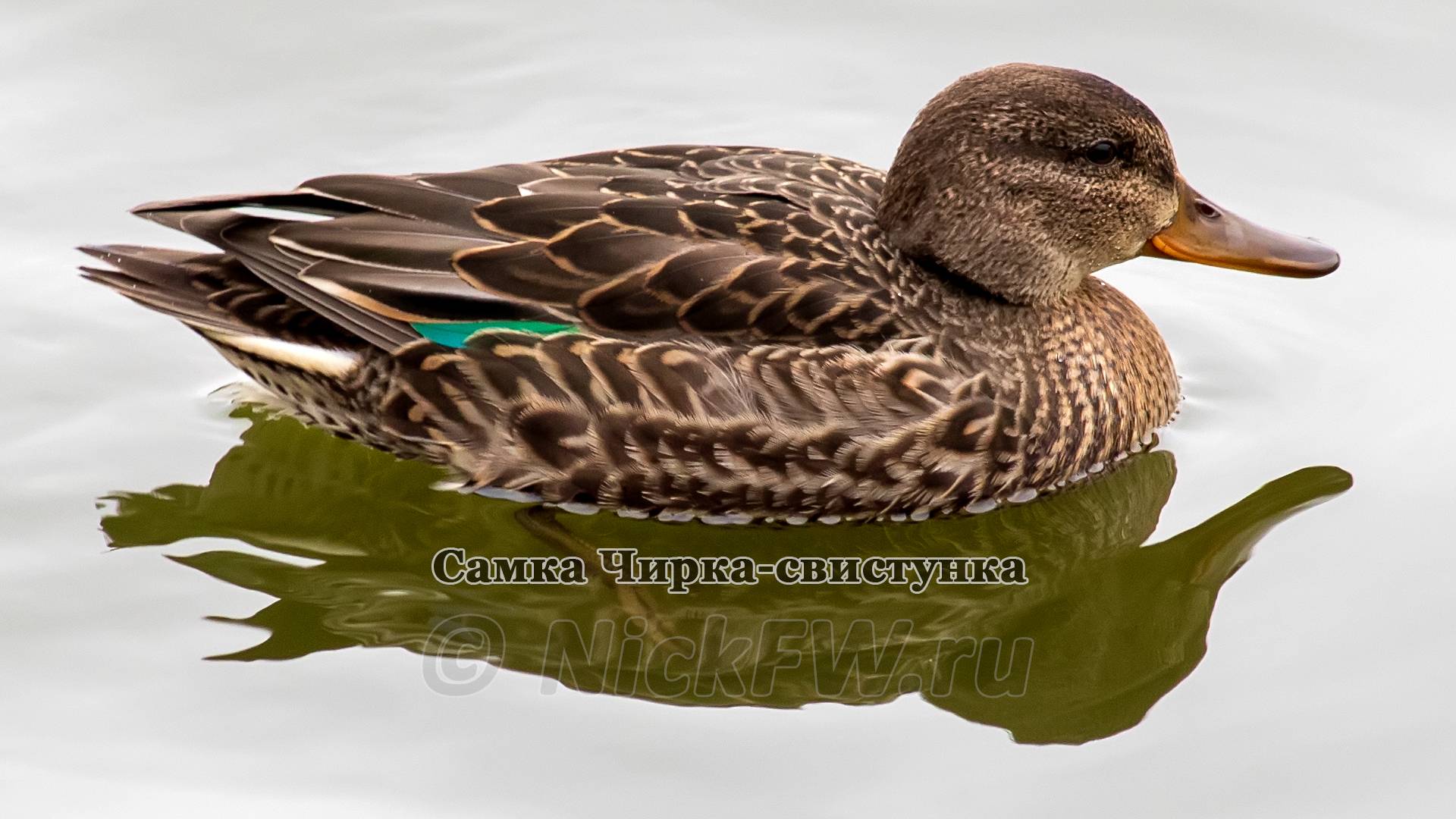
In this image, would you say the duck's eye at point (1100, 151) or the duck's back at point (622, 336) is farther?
the duck's eye at point (1100, 151)

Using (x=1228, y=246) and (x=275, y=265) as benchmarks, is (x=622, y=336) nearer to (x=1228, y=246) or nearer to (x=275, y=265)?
(x=275, y=265)

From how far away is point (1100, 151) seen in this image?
8.52 metres

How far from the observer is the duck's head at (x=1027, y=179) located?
8414 mm

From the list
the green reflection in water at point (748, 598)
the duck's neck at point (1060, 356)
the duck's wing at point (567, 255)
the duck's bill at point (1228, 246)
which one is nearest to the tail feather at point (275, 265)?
the duck's wing at point (567, 255)

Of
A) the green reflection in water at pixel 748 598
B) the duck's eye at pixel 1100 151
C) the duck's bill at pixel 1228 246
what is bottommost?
the green reflection in water at pixel 748 598

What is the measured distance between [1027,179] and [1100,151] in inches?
13.1

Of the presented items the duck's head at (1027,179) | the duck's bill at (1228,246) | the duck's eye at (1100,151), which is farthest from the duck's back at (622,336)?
the duck's bill at (1228,246)

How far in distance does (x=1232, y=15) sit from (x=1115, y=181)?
11.4 feet

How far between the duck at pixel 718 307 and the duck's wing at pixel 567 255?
1 cm

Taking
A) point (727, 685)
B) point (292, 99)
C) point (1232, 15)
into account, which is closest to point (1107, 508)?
point (727, 685)

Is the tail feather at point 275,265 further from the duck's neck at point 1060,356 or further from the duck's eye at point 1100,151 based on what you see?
the duck's eye at point 1100,151

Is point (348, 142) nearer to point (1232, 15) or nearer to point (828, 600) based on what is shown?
point (828, 600)

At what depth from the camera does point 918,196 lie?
8477mm

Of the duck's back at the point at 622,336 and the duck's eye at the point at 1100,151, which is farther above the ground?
the duck's eye at the point at 1100,151
